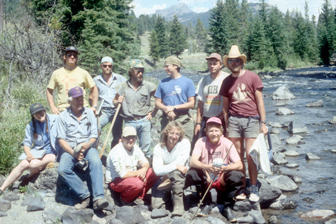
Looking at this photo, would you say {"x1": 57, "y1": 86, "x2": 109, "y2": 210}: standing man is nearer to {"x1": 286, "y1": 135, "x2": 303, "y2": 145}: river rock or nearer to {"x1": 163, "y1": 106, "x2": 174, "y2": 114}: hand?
{"x1": 163, "y1": 106, "x2": 174, "y2": 114}: hand

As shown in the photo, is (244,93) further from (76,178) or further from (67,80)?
(67,80)

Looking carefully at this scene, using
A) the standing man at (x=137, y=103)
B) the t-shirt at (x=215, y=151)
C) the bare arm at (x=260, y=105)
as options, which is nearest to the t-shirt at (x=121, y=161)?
the standing man at (x=137, y=103)

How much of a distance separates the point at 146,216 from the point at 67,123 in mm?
1796

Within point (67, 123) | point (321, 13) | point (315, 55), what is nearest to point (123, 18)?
point (67, 123)

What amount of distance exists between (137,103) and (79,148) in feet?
4.43

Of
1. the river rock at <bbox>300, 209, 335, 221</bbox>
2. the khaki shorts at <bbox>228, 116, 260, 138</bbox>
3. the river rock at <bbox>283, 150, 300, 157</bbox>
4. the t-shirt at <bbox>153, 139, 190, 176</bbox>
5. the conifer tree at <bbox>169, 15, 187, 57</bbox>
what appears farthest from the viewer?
the conifer tree at <bbox>169, 15, 187, 57</bbox>

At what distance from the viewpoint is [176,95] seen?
4.99 m

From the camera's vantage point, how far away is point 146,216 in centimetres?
428

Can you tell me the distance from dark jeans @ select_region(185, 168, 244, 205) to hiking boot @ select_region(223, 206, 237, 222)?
9cm

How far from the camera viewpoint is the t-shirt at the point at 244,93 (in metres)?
4.31

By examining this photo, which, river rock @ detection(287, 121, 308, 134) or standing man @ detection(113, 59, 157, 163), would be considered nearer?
standing man @ detection(113, 59, 157, 163)

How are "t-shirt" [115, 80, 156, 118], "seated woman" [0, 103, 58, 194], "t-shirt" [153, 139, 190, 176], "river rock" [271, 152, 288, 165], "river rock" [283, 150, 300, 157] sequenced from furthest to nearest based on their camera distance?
"river rock" [283, 150, 300, 157]
"river rock" [271, 152, 288, 165]
"t-shirt" [115, 80, 156, 118]
"seated woman" [0, 103, 58, 194]
"t-shirt" [153, 139, 190, 176]

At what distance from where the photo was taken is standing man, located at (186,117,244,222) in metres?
4.17

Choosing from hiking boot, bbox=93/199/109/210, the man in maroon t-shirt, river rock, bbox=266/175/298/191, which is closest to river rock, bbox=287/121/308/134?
river rock, bbox=266/175/298/191
